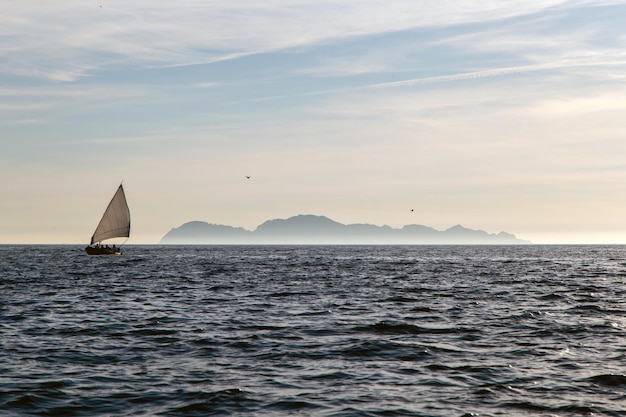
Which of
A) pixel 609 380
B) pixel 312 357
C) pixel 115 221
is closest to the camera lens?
pixel 609 380

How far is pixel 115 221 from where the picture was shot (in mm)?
137875

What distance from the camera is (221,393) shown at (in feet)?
58.7

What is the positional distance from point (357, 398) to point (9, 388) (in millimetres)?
9061

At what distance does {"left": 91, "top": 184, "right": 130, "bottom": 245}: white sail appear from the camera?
135 meters

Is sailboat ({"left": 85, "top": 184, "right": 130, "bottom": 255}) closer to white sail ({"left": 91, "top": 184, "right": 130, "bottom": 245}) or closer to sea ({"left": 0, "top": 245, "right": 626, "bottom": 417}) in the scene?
white sail ({"left": 91, "top": 184, "right": 130, "bottom": 245})

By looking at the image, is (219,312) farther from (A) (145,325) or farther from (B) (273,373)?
(B) (273,373)

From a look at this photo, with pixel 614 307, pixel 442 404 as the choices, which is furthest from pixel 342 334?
pixel 614 307

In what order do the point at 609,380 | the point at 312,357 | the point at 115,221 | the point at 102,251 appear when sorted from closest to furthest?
the point at 609,380 < the point at 312,357 < the point at 115,221 < the point at 102,251

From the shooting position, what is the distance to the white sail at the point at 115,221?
135375 mm

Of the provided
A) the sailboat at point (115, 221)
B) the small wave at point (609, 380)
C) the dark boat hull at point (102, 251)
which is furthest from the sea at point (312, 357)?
the dark boat hull at point (102, 251)

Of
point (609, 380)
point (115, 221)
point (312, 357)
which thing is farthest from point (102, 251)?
point (609, 380)

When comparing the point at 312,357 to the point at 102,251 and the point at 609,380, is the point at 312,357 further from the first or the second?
the point at 102,251

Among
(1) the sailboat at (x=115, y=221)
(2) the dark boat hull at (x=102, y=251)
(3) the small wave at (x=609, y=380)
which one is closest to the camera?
(3) the small wave at (x=609, y=380)

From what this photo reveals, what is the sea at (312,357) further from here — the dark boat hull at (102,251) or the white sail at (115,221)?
the dark boat hull at (102,251)
